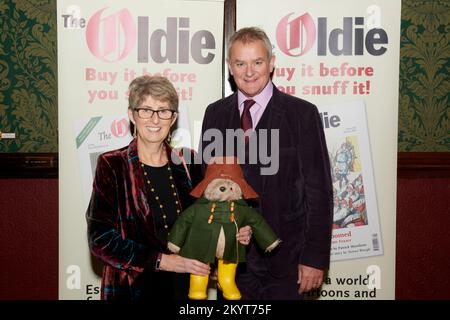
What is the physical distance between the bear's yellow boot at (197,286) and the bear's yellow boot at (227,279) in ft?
0.20

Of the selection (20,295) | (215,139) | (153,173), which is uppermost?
(215,139)

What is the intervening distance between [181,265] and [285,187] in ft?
1.80

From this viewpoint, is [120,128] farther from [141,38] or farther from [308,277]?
[308,277]

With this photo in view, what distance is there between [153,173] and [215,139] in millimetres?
371

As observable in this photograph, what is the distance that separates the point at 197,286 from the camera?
1.80 m

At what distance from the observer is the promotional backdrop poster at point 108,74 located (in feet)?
7.81

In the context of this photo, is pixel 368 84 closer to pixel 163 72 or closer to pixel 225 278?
pixel 163 72

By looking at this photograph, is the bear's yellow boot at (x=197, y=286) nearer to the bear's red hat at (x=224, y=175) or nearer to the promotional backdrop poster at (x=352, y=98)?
the bear's red hat at (x=224, y=175)

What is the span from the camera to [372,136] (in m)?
2.49

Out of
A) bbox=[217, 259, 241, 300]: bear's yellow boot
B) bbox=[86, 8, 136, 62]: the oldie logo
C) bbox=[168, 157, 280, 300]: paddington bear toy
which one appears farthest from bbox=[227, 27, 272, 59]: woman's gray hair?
bbox=[217, 259, 241, 300]: bear's yellow boot

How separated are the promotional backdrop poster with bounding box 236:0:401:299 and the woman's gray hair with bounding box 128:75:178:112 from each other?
790 mm

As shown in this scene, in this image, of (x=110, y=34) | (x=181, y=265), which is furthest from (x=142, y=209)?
(x=110, y=34)

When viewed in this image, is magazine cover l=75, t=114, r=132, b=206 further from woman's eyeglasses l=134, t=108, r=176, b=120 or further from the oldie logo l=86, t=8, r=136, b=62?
woman's eyeglasses l=134, t=108, r=176, b=120
